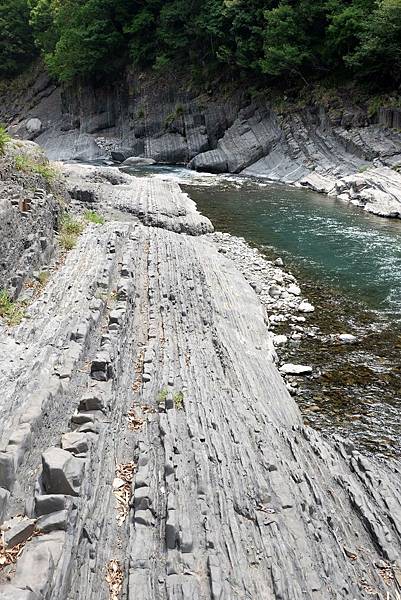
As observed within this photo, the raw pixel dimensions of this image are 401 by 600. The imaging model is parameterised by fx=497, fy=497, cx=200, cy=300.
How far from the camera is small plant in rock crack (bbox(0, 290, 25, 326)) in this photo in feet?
29.2

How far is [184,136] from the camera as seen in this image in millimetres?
39312

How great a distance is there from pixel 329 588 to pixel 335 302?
9.08 meters

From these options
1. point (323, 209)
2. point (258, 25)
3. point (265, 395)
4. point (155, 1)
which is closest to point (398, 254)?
point (323, 209)

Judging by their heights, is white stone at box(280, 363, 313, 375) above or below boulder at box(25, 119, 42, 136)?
below

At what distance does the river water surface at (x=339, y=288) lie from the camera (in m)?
8.60

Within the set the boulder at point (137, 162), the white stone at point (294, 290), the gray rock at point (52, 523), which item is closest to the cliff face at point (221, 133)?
the boulder at point (137, 162)

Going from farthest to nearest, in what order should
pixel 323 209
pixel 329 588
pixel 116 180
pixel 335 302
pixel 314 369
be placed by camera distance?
pixel 116 180 < pixel 323 209 < pixel 335 302 < pixel 314 369 < pixel 329 588

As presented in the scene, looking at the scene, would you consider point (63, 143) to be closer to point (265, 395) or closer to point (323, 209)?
point (323, 209)

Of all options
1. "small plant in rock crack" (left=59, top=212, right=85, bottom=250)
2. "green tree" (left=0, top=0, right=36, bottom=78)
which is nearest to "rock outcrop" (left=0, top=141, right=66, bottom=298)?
"small plant in rock crack" (left=59, top=212, right=85, bottom=250)

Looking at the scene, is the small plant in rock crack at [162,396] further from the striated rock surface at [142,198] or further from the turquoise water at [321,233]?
the striated rock surface at [142,198]

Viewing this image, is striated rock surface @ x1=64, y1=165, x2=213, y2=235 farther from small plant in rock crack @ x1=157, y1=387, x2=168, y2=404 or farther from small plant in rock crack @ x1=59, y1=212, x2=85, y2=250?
small plant in rock crack @ x1=157, y1=387, x2=168, y2=404

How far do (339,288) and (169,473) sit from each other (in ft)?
31.1

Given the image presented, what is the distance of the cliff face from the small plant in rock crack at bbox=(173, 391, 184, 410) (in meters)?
16.8

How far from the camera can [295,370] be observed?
9844mm
